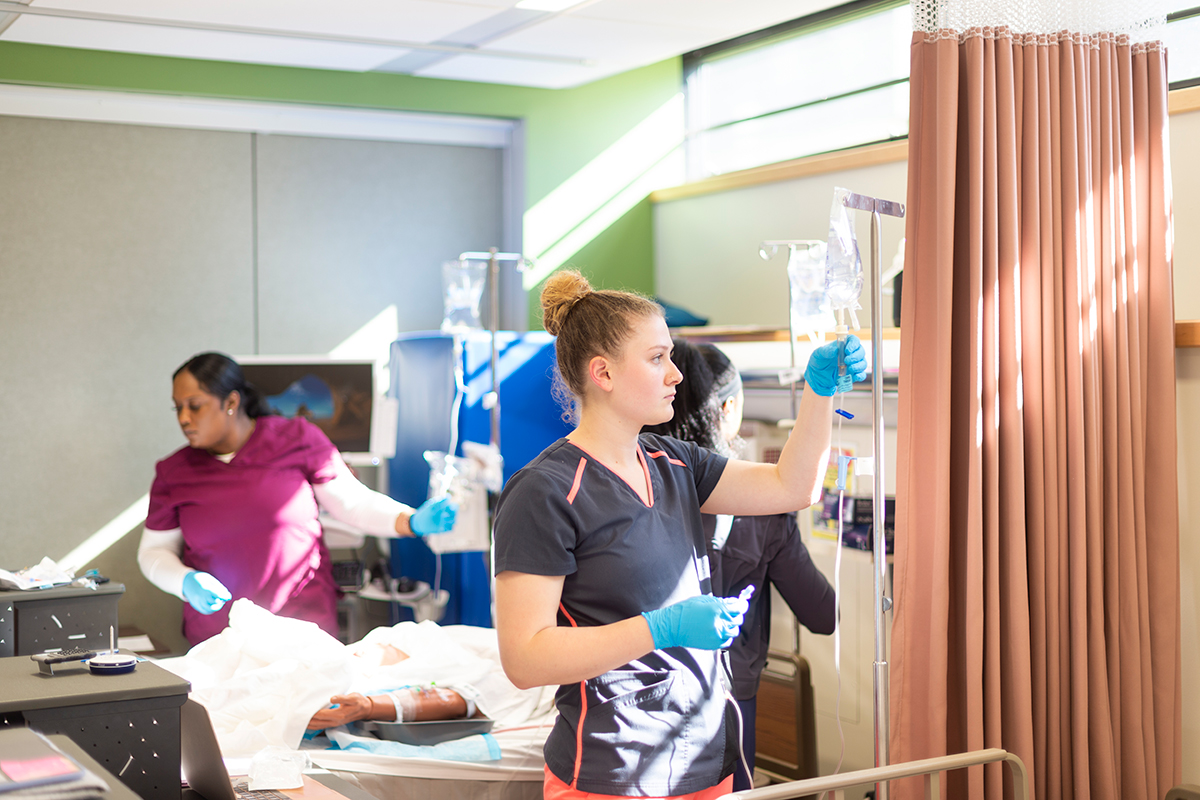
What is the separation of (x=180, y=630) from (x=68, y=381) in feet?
3.42

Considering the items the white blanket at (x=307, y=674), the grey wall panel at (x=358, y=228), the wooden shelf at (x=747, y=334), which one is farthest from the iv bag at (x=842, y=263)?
the grey wall panel at (x=358, y=228)

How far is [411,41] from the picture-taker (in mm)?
3947

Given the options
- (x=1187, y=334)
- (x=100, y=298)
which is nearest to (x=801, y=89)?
(x=1187, y=334)

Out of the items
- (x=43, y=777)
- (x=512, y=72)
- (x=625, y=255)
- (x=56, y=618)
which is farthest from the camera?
(x=625, y=255)

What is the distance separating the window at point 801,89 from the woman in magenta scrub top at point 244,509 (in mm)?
2228

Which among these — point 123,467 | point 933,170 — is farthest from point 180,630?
point 933,170

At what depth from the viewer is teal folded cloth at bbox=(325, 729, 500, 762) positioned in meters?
2.46

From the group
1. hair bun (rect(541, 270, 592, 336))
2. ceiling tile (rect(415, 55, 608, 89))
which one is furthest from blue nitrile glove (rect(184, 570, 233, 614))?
ceiling tile (rect(415, 55, 608, 89))

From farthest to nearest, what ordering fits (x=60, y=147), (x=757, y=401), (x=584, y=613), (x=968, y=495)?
1. (x=60, y=147)
2. (x=757, y=401)
3. (x=968, y=495)
4. (x=584, y=613)

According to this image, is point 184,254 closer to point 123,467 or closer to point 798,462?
point 123,467

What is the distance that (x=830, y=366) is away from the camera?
1.81 m

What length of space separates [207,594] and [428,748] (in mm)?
851

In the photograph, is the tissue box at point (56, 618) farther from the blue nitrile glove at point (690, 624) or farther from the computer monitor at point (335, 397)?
the computer monitor at point (335, 397)

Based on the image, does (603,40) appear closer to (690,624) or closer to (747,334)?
(747,334)
